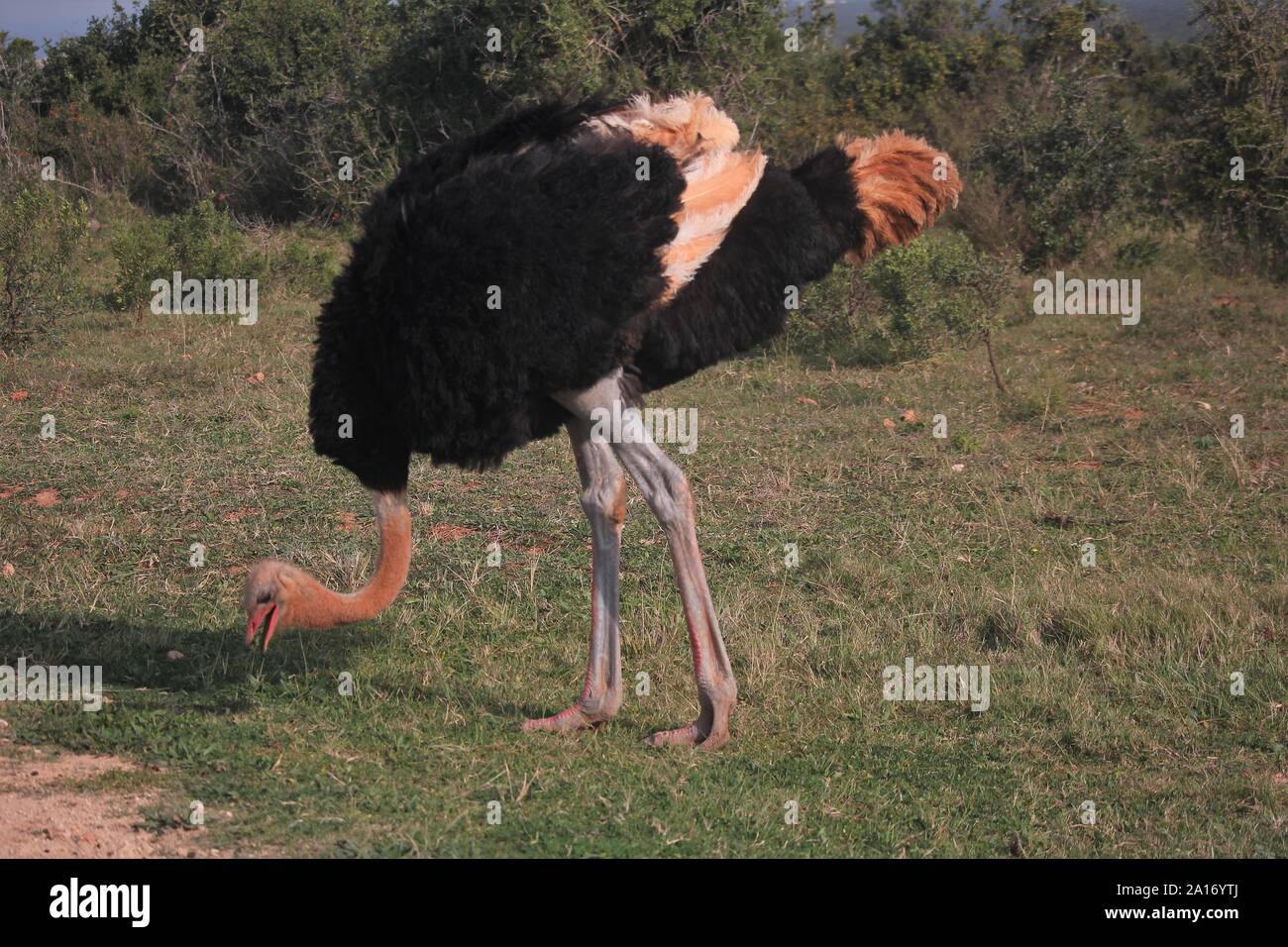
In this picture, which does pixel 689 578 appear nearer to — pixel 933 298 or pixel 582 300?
pixel 582 300

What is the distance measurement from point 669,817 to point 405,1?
1103 cm

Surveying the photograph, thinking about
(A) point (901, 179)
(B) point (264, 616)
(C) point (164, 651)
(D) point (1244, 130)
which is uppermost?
(D) point (1244, 130)

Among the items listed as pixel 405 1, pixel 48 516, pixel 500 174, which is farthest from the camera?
pixel 405 1

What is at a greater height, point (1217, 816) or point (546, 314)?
point (546, 314)

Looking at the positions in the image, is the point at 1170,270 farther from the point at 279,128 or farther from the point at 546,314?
the point at 546,314

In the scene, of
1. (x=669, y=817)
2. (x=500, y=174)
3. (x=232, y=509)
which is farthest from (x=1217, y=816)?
(x=232, y=509)

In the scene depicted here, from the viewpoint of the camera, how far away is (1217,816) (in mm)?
4109

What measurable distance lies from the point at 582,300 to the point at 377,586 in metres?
1.11

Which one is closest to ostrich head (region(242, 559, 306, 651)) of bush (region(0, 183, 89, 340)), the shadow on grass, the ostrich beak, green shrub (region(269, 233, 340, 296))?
the ostrich beak

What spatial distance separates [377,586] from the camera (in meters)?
4.50

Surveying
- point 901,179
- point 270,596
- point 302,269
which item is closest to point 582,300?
point 270,596

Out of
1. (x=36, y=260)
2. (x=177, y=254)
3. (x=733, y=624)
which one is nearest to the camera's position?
(x=733, y=624)

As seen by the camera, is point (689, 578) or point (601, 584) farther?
point (601, 584)

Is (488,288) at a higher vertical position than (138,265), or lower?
lower
